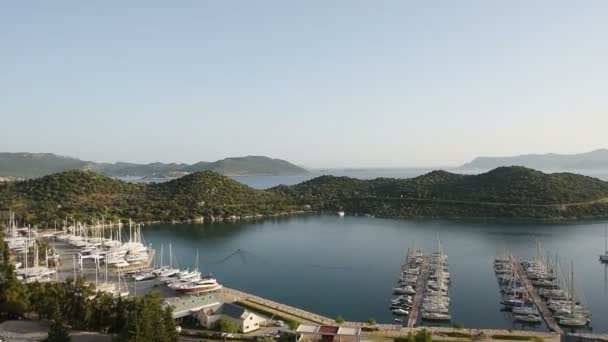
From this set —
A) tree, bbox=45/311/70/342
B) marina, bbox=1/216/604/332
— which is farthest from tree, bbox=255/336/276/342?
tree, bbox=45/311/70/342

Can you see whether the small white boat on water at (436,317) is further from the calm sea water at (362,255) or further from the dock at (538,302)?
the dock at (538,302)

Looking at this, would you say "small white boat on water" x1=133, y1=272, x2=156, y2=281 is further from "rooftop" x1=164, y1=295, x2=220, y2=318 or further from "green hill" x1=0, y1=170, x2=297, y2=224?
"green hill" x1=0, y1=170, x2=297, y2=224

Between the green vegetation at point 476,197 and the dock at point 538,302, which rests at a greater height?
the green vegetation at point 476,197

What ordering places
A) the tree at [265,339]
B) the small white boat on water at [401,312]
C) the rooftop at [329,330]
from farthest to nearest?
the small white boat on water at [401,312] → the rooftop at [329,330] → the tree at [265,339]

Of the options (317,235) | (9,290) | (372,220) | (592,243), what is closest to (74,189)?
(317,235)

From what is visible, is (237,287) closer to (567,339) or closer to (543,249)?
(567,339)

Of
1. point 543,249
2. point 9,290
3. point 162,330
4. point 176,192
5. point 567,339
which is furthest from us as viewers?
point 176,192

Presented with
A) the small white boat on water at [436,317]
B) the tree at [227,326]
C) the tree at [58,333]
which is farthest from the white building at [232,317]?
the small white boat on water at [436,317]

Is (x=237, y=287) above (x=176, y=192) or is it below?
below
